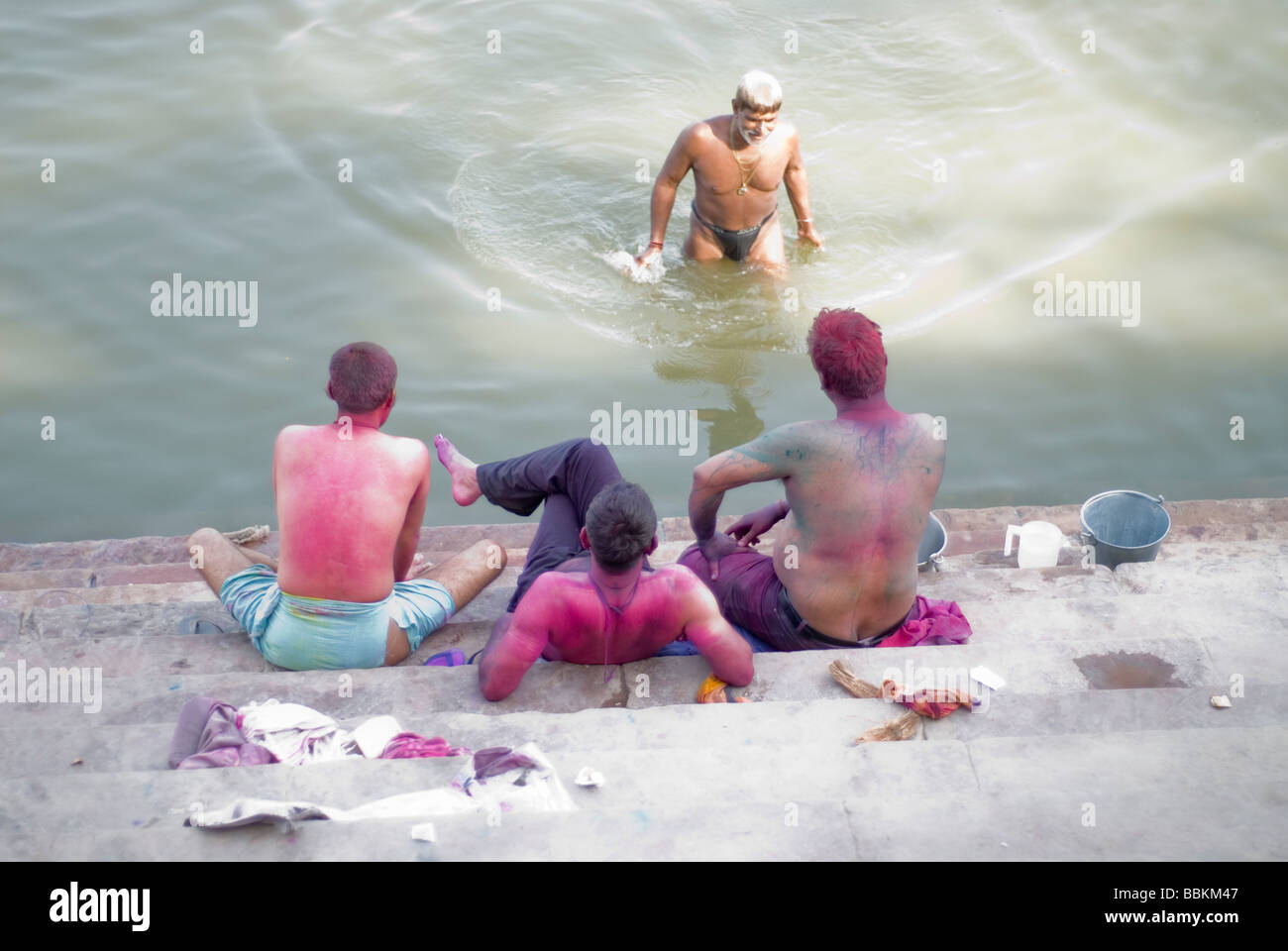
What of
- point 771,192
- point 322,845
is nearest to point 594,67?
point 771,192

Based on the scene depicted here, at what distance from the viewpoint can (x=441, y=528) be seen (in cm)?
590

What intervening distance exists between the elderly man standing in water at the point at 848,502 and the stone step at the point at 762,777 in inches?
35.4

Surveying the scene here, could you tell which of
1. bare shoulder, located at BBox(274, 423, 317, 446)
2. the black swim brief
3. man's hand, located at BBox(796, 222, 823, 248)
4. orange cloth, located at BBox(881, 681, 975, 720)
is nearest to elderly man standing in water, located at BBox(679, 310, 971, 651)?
orange cloth, located at BBox(881, 681, 975, 720)

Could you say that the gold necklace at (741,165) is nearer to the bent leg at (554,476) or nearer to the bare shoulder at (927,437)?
the bent leg at (554,476)

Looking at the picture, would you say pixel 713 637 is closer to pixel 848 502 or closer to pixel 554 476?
pixel 848 502

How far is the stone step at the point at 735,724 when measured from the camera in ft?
11.8

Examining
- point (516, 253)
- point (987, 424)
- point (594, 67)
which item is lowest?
point (987, 424)

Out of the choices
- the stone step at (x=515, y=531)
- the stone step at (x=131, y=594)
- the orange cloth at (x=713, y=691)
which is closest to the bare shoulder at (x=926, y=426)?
the orange cloth at (x=713, y=691)

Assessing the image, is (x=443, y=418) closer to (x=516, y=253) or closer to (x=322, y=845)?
(x=516, y=253)

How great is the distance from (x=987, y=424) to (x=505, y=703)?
4442 mm

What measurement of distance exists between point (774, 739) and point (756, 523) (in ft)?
4.34

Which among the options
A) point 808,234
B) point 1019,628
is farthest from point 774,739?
point 808,234

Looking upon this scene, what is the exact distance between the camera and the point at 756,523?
471 centimetres

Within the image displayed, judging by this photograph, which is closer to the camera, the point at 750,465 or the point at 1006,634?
the point at 750,465
